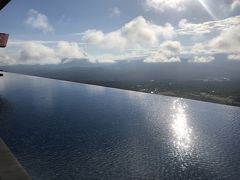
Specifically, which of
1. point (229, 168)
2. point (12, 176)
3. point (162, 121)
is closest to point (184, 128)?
point (162, 121)

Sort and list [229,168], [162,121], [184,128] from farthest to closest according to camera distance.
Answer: [162,121], [184,128], [229,168]

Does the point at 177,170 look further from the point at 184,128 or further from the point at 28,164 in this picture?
the point at 184,128

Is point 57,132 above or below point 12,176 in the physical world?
below

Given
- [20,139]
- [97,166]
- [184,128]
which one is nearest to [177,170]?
[97,166]

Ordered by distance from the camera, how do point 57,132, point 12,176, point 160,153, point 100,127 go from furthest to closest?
1. point 100,127
2. point 57,132
3. point 160,153
4. point 12,176

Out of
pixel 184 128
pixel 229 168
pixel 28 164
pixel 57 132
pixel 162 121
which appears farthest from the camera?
pixel 162 121

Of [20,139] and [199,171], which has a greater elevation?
[199,171]

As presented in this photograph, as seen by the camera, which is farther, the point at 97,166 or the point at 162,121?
the point at 162,121

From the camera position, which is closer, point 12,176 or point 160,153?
point 12,176

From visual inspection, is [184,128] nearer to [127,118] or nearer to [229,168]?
[127,118]
